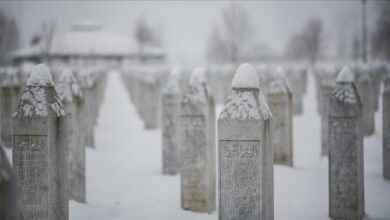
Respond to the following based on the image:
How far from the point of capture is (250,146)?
8047 millimetres

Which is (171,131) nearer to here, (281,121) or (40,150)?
(281,121)

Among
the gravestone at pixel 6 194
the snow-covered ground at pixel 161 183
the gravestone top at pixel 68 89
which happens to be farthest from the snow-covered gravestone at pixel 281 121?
the gravestone at pixel 6 194

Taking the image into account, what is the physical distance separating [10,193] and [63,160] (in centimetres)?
346

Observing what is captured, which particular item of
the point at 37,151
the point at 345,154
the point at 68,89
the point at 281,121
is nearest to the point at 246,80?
the point at 345,154

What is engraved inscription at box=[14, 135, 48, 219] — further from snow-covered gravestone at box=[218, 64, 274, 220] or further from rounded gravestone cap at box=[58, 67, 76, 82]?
rounded gravestone cap at box=[58, 67, 76, 82]

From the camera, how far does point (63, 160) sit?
8695 millimetres

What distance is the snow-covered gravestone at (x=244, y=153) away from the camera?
8.03 metres

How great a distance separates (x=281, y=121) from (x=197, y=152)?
414 centimetres

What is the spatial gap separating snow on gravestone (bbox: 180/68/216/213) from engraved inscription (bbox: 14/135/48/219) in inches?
132

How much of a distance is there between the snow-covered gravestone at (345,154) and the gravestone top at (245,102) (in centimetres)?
209

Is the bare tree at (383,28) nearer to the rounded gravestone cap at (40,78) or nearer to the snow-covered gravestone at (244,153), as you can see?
the snow-covered gravestone at (244,153)

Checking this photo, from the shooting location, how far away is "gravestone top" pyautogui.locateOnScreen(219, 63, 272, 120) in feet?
26.5

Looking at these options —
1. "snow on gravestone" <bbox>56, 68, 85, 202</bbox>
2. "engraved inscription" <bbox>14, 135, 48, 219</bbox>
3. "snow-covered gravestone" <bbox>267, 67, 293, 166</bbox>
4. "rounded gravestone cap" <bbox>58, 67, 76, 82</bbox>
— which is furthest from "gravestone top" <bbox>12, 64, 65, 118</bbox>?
"snow-covered gravestone" <bbox>267, 67, 293, 166</bbox>

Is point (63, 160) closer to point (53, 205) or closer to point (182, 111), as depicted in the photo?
point (53, 205)
